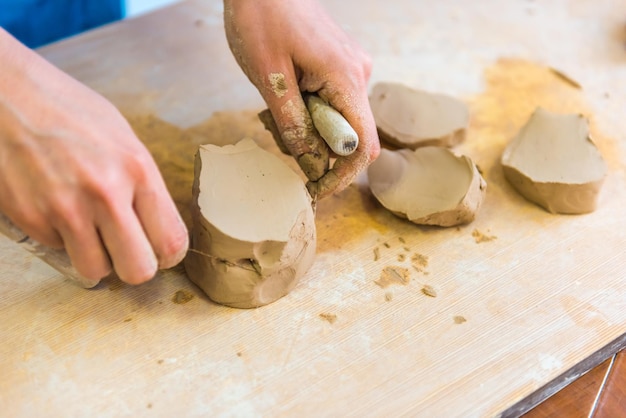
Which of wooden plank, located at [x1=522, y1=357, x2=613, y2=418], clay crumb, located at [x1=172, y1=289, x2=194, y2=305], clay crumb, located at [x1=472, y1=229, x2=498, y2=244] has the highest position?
clay crumb, located at [x1=172, y1=289, x2=194, y2=305]

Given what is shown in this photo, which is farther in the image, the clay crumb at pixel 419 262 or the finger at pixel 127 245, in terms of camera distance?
the clay crumb at pixel 419 262

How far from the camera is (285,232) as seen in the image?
1439 mm

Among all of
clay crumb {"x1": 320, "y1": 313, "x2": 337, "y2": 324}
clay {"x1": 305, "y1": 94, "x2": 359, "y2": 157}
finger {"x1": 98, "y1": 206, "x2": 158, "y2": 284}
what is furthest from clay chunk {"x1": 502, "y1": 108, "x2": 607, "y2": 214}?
finger {"x1": 98, "y1": 206, "x2": 158, "y2": 284}

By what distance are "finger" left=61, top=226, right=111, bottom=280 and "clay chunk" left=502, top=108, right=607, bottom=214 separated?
1257mm

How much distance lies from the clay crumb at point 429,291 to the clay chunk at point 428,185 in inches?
8.4

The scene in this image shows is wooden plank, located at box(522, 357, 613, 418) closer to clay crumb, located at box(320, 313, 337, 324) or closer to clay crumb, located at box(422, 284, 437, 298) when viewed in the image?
clay crumb, located at box(422, 284, 437, 298)

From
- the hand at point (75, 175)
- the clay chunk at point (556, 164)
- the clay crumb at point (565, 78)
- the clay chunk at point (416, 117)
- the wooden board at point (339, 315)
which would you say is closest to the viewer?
the hand at point (75, 175)

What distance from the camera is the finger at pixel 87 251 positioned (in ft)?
3.97

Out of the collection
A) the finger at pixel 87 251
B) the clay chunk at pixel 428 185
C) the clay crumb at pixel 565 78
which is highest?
the finger at pixel 87 251

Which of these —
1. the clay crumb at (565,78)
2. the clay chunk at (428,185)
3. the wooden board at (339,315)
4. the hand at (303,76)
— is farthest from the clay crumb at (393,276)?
the clay crumb at (565,78)

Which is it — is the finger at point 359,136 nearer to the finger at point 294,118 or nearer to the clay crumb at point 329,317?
the finger at point 294,118

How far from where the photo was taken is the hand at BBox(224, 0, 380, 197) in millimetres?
1594

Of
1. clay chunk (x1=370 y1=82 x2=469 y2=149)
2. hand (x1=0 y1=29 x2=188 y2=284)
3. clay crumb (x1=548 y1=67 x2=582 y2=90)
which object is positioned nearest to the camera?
hand (x1=0 y1=29 x2=188 y2=284)

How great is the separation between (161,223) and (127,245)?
85mm
